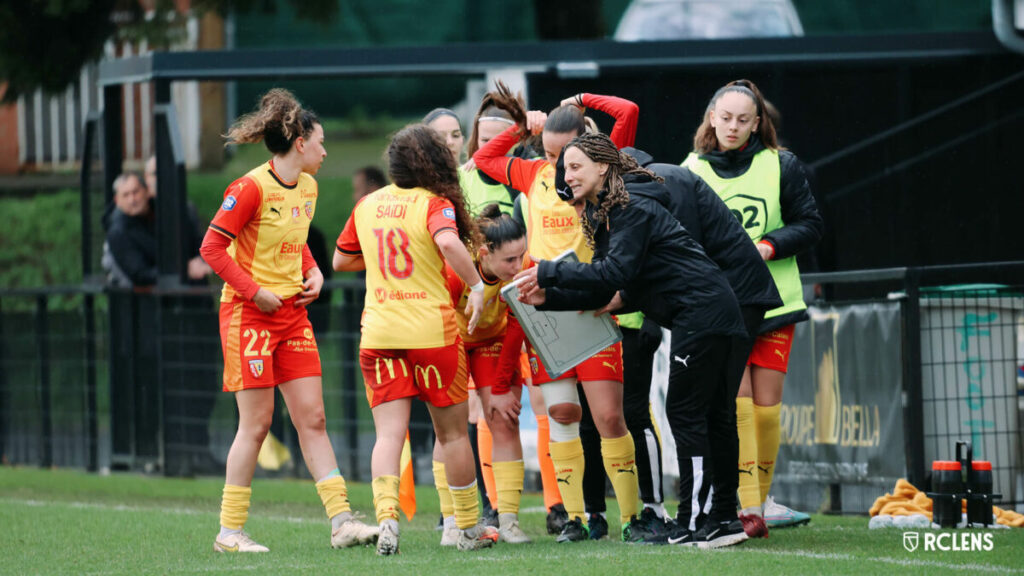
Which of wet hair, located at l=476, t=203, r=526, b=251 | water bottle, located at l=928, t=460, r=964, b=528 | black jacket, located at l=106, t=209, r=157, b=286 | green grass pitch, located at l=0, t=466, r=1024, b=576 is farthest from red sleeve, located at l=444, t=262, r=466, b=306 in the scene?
black jacket, located at l=106, t=209, r=157, b=286

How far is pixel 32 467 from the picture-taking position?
12.4m

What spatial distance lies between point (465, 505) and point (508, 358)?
85 centimetres

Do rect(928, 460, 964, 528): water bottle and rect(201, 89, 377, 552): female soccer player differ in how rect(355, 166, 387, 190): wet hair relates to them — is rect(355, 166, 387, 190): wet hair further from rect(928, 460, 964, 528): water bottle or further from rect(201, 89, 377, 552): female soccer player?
rect(928, 460, 964, 528): water bottle

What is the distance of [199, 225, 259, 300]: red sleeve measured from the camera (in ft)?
21.9

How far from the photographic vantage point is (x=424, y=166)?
6477 mm

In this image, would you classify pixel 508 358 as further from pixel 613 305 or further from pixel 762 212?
pixel 762 212

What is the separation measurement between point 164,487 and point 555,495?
416cm

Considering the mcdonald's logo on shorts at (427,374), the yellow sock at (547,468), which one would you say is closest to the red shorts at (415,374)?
Result: the mcdonald's logo on shorts at (427,374)

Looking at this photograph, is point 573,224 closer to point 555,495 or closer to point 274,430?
point 555,495

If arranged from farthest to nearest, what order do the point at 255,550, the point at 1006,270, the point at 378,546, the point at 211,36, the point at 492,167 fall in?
the point at 211,36 → the point at 1006,270 → the point at 492,167 → the point at 255,550 → the point at 378,546

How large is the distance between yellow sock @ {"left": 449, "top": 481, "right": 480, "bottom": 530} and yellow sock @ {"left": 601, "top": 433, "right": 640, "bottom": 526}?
2.09 feet

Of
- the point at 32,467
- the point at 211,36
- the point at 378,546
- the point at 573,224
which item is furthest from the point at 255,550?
the point at 211,36

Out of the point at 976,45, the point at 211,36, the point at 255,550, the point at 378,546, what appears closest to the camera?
the point at 378,546

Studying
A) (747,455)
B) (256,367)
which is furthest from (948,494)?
(256,367)
